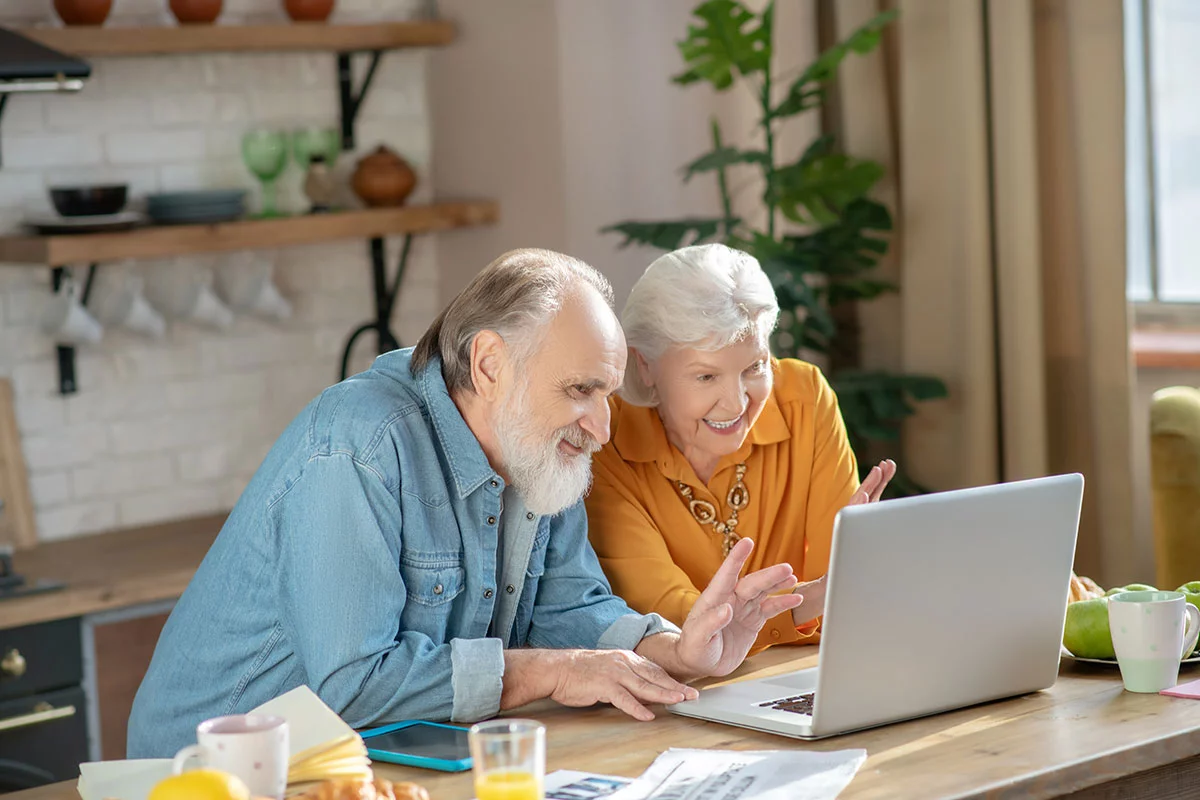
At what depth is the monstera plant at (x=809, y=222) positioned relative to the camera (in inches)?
142

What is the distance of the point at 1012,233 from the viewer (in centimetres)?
366

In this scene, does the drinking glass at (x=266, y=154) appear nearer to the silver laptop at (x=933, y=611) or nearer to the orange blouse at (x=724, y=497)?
the orange blouse at (x=724, y=497)

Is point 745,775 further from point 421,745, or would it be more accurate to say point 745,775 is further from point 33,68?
point 33,68

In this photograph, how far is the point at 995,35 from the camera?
3635 millimetres

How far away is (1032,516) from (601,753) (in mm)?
559

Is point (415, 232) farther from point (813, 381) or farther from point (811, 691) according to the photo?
point (811, 691)

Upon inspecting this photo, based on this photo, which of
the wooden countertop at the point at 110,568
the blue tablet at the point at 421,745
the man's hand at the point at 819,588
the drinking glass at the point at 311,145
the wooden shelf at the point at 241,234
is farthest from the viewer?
the drinking glass at the point at 311,145

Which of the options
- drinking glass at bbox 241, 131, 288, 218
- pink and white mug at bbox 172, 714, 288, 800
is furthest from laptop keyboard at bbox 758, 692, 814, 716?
drinking glass at bbox 241, 131, 288, 218

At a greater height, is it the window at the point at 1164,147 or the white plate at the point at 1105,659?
the window at the point at 1164,147

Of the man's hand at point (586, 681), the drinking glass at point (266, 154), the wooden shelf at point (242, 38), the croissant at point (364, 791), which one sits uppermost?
the wooden shelf at point (242, 38)

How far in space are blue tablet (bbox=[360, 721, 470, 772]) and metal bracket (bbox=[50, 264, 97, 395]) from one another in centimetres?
196

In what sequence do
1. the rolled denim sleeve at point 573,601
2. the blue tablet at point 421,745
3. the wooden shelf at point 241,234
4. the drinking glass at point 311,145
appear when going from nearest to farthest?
the blue tablet at point 421,745, the rolled denim sleeve at point 573,601, the wooden shelf at point 241,234, the drinking glass at point 311,145

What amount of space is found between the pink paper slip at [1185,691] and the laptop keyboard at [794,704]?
0.41m

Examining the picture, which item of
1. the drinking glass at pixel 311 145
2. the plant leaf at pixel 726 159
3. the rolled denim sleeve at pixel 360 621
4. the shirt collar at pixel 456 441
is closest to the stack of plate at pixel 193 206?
the drinking glass at pixel 311 145
